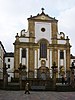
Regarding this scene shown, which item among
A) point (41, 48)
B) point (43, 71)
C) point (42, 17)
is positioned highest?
point (42, 17)

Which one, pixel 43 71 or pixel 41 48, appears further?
pixel 41 48

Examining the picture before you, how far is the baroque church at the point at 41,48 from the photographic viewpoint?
67.4 metres

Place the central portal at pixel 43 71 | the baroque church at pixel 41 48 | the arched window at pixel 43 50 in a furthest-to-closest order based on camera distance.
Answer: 1. the arched window at pixel 43 50
2. the baroque church at pixel 41 48
3. the central portal at pixel 43 71

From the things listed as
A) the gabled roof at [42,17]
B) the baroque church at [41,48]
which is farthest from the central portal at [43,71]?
the gabled roof at [42,17]

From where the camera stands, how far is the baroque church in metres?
67.4

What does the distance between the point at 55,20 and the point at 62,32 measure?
3.29m

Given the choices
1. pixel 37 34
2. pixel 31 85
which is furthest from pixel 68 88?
pixel 37 34

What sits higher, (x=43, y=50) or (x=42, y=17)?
(x=42, y=17)

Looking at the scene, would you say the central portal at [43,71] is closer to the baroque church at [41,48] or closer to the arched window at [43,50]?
the baroque church at [41,48]

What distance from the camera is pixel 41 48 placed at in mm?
68875

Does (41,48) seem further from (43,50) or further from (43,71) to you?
(43,71)

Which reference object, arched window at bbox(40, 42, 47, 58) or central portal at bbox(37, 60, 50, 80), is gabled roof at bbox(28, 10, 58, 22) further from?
central portal at bbox(37, 60, 50, 80)

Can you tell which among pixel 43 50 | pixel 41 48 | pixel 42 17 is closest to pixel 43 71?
pixel 43 50

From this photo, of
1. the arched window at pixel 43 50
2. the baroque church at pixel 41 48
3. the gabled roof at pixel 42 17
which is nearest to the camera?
the baroque church at pixel 41 48
